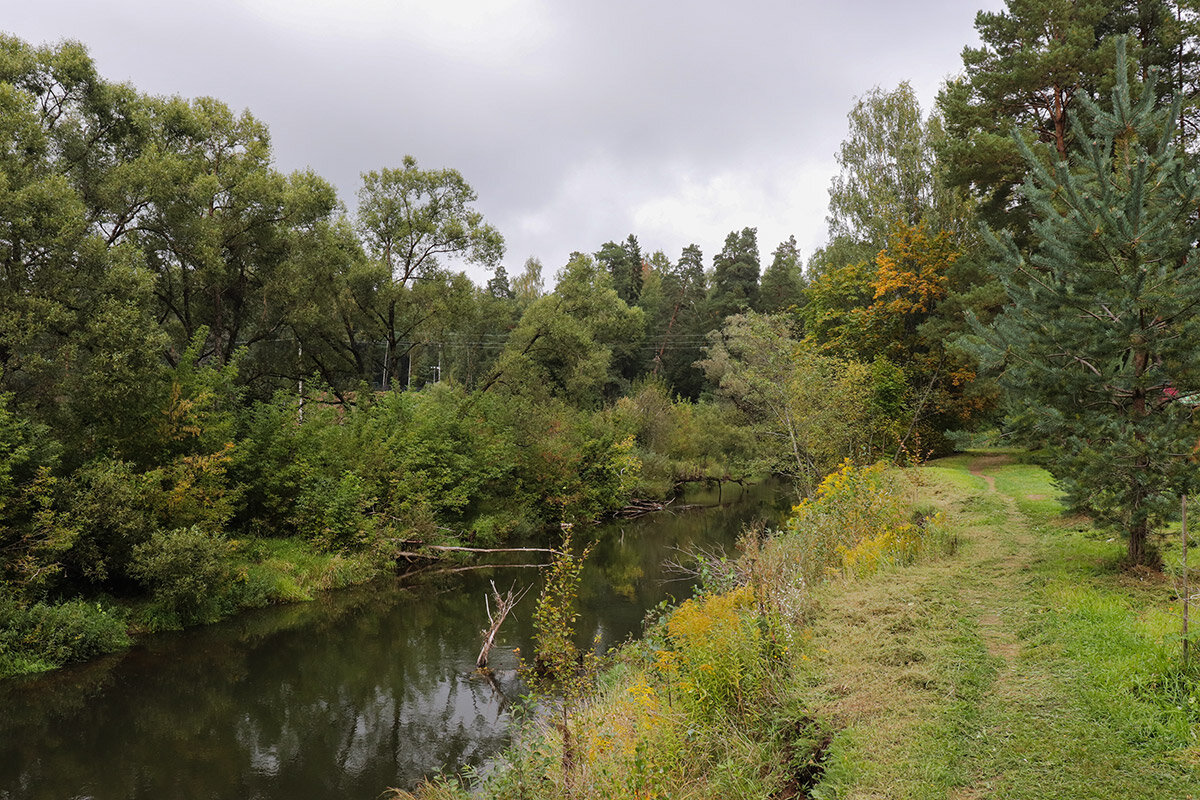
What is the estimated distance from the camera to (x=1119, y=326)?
6652mm

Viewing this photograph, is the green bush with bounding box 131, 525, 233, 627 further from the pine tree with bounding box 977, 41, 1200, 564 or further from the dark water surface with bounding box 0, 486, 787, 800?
the pine tree with bounding box 977, 41, 1200, 564

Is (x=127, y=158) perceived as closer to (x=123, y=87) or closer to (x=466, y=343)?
(x=123, y=87)

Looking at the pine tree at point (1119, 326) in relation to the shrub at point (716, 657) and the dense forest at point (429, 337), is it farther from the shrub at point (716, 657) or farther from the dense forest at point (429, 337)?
the shrub at point (716, 657)

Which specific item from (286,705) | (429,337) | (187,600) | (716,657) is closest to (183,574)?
(187,600)

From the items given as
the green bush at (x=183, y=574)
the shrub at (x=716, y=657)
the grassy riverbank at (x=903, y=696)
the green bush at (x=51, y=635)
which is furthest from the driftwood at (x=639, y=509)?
the shrub at (x=716, y=657)

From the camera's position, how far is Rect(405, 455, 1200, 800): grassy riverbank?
4.43 m

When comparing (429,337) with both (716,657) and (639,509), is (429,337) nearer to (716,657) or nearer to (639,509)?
(639,509)

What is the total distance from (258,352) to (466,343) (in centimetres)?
2183

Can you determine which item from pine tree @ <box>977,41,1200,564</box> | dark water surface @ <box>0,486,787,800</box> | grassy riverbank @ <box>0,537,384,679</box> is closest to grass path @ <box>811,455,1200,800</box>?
pine tree @ <box>977,41,1200,564</box>

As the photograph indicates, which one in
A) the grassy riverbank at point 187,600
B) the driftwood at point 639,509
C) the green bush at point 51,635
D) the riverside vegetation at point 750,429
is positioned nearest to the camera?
the riverside vegetation at point 750,429

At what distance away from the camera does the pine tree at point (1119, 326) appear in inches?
259

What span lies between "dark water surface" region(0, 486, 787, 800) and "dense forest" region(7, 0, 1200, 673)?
1.37 m

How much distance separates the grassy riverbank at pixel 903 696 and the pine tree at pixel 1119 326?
47.9 inches

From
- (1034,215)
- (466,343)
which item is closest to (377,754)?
(1034,215)
